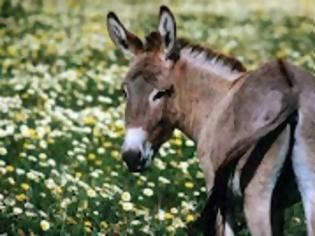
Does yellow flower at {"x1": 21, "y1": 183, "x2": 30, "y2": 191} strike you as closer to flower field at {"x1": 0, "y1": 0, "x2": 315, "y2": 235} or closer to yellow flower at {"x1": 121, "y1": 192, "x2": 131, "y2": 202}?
flower field at {"x1": 0, "y1": 0, "x2": 315, "y2": 235}

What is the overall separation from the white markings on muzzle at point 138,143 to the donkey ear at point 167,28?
2.10ft

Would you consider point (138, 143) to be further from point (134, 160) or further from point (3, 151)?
point (3, 151)

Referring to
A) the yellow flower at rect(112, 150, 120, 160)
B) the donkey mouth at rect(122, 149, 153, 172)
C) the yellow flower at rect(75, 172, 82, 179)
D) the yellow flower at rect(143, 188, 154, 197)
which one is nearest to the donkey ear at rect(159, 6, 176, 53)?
the donkey mouth at rect(122, 149, 153, 172)

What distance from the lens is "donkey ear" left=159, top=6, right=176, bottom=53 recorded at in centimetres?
776

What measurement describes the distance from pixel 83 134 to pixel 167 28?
3495mm

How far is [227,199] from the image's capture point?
273 inches

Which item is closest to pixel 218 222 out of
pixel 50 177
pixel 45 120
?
pixel 50 177

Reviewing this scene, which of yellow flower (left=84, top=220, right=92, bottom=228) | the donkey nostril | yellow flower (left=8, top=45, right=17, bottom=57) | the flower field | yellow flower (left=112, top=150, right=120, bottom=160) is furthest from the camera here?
yellow flower (left=8, top=45, right=17, bottom=57)

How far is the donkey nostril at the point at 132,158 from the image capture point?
7.58 meters

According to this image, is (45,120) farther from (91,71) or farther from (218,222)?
(218,222)

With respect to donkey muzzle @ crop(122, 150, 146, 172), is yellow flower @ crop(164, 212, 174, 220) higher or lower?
higher

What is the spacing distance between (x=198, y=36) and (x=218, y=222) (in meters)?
11.9

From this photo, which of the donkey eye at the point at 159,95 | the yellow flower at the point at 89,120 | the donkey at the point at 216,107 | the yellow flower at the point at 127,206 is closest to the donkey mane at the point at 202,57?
the donkey at the point at 216,107

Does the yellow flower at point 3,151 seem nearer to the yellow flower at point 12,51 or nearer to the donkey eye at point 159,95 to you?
the donkey eye at point 159,95
